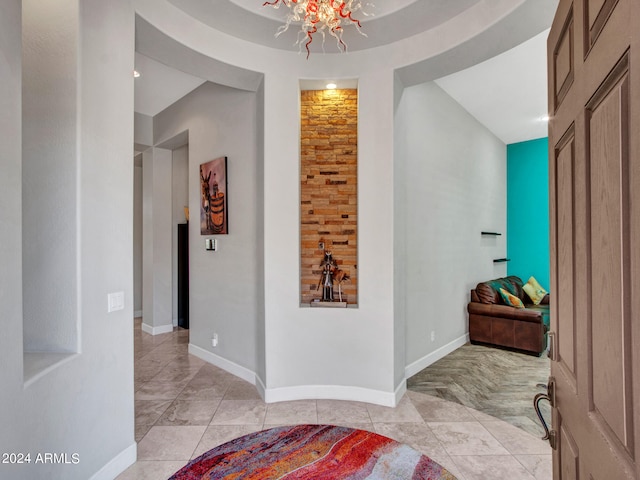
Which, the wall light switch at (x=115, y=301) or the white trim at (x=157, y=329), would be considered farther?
the white trim at (x=157, y=329)

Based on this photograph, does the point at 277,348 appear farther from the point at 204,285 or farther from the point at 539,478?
the point at 539,478

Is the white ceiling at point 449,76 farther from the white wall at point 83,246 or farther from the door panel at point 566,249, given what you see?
the door panel at point 566,249

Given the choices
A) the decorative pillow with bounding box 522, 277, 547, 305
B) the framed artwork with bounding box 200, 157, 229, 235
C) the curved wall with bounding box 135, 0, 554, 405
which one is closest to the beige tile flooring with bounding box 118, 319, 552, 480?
the curved wall with bounding box 135, 0, 554, 405

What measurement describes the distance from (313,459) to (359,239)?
5.45 feet

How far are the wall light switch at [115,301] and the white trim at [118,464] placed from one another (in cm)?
86

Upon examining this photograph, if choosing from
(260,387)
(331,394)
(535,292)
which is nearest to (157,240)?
(260,387)

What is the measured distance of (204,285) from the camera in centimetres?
429

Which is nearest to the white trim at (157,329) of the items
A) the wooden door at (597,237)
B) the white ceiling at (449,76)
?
the white ceiling at (449,76)

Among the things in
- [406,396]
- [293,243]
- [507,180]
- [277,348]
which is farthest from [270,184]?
[507,180]

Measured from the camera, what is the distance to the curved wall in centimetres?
301

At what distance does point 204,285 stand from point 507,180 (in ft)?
18.0

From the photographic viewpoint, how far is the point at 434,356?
419 cm

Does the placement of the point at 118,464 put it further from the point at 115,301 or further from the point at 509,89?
the point at 509,89

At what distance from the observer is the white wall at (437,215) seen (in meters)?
3.72
